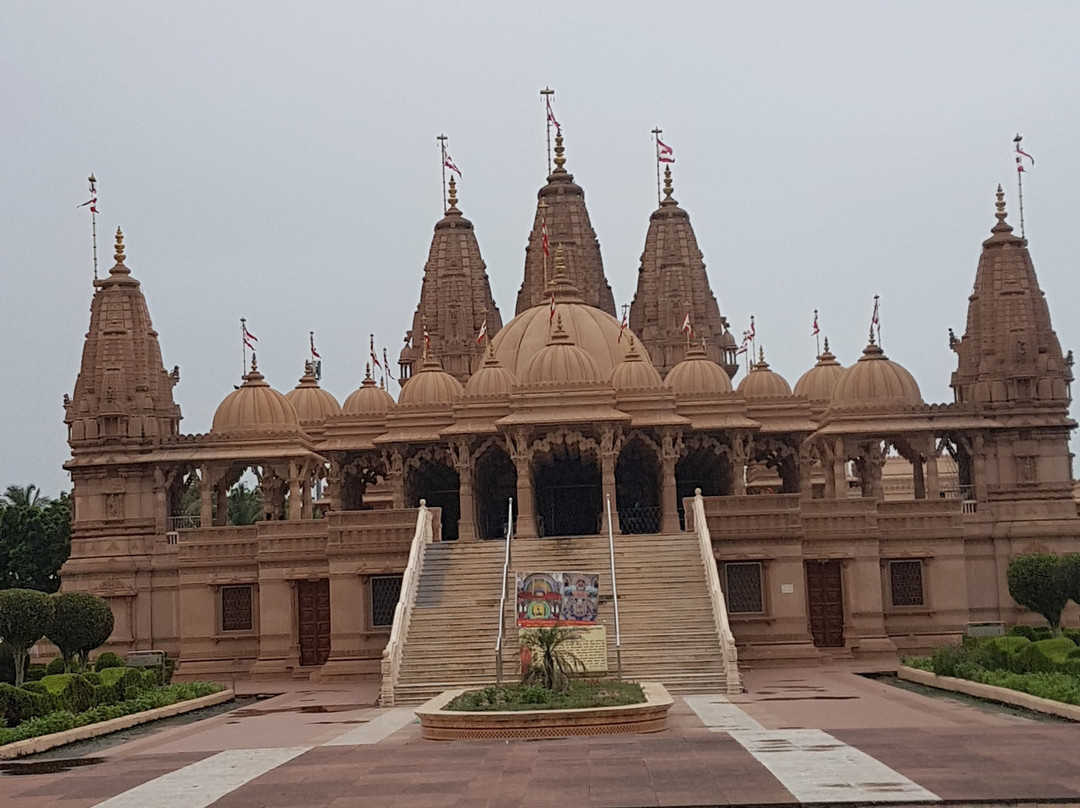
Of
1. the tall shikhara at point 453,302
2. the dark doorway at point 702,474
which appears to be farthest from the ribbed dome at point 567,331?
the tall shikhara at point 453,302

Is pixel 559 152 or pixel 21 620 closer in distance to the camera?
pixel 21 620

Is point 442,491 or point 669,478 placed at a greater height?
point 442,491

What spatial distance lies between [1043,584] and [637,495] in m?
13.4

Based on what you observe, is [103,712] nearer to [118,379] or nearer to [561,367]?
[561,367]

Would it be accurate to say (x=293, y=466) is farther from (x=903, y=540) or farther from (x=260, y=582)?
(x=903, y=540)

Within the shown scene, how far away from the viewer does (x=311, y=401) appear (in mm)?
53781

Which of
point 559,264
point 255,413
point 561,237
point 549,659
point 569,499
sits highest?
point 561,237

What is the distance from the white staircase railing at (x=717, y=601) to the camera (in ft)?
107

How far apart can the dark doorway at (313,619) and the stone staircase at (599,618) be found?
4.46 meters

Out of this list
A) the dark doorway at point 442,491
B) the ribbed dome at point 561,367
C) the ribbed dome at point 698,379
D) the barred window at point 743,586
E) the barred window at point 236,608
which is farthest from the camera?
the dark doorway at point 442,491

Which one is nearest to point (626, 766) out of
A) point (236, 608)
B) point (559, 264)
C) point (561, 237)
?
point (236, 608)

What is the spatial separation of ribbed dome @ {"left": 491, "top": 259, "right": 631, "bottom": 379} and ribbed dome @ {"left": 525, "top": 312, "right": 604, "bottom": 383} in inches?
209

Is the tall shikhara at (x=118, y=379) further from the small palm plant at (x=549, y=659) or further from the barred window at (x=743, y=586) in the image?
the small palm plant at (x=549, y=659)

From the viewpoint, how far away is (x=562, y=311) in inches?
1946
